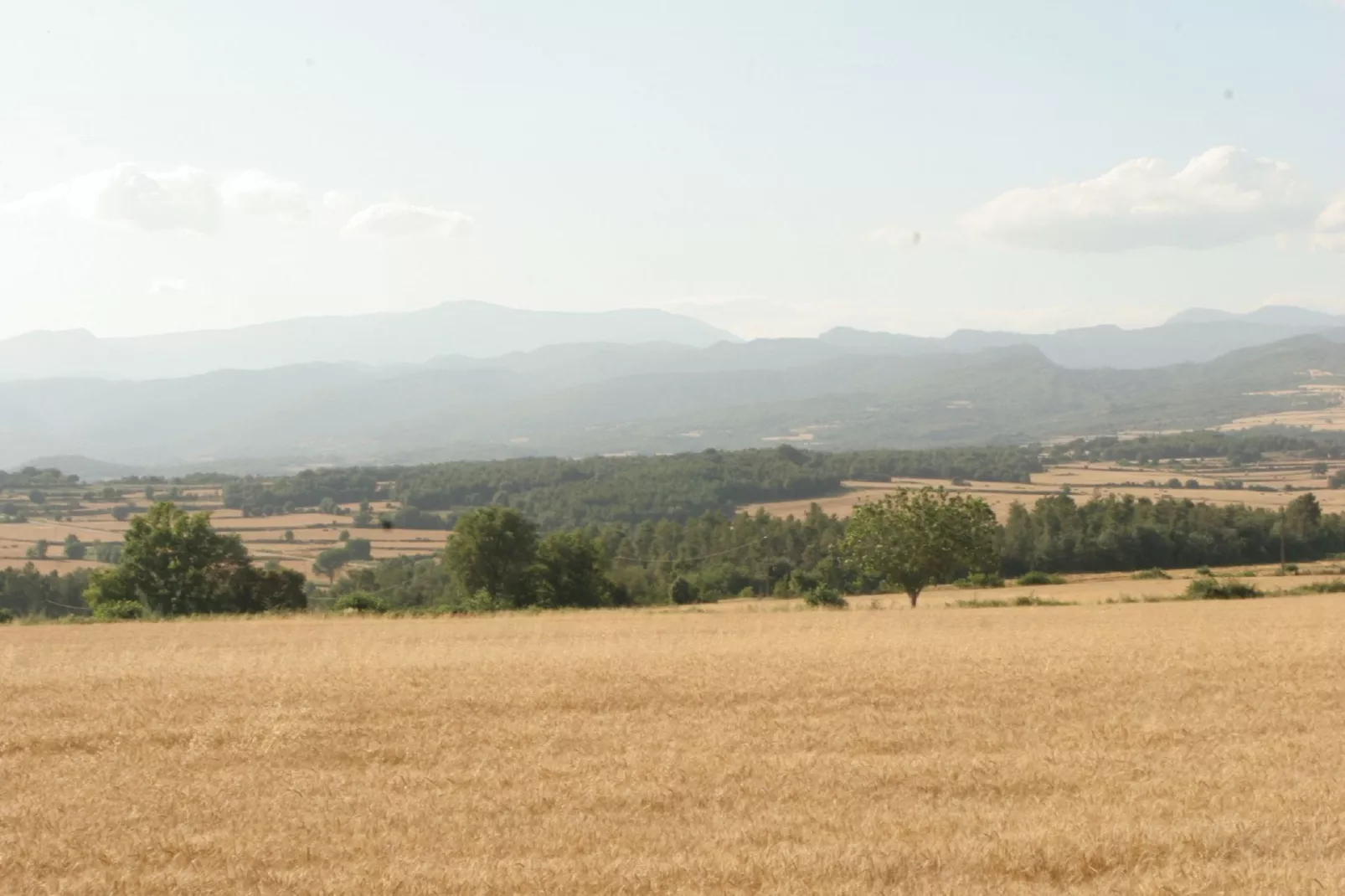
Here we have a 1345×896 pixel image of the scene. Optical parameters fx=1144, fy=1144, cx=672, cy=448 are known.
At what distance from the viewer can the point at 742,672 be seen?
21797 mm

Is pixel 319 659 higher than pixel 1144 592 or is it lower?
higher

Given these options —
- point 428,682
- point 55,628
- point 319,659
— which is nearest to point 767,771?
point 428,682

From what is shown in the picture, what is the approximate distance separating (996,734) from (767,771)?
3.94 m

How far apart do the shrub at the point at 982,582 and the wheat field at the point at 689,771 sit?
44.8 metres

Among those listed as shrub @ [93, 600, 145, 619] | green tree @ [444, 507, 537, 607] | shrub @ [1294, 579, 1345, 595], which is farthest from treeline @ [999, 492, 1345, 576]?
shrub @ [93, 600, 145, 619]

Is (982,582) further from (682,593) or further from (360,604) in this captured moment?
(360,604)

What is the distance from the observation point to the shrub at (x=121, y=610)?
49.8 metres

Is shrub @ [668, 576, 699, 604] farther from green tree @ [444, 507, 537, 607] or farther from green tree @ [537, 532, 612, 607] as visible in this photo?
green tree @ [444, 507, 537, 607]

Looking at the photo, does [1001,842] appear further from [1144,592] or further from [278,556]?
[278,556]

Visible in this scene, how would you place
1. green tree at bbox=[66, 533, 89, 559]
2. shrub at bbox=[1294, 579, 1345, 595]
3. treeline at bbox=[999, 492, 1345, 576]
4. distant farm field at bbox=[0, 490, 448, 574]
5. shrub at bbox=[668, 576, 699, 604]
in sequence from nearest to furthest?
shrub at bbox=[1294, 579, 1345, 595]
shrub at bbox=[668, 576, 699, 604]
treeline at bbox=[999, 492, 1345, 576]
distant farm field at bbox=[0, 490, 448, 574]
green tree at bbox=[66, 533, 89, 559]

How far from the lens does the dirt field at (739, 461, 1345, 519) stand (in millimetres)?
123125

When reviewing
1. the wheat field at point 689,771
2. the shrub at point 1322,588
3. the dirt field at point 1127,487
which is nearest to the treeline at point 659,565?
the dirt field at point 1127,487

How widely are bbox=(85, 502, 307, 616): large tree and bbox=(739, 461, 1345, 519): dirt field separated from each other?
7361 cm

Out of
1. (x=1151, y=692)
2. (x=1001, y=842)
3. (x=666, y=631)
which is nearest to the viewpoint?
(x=1001, y=842)
